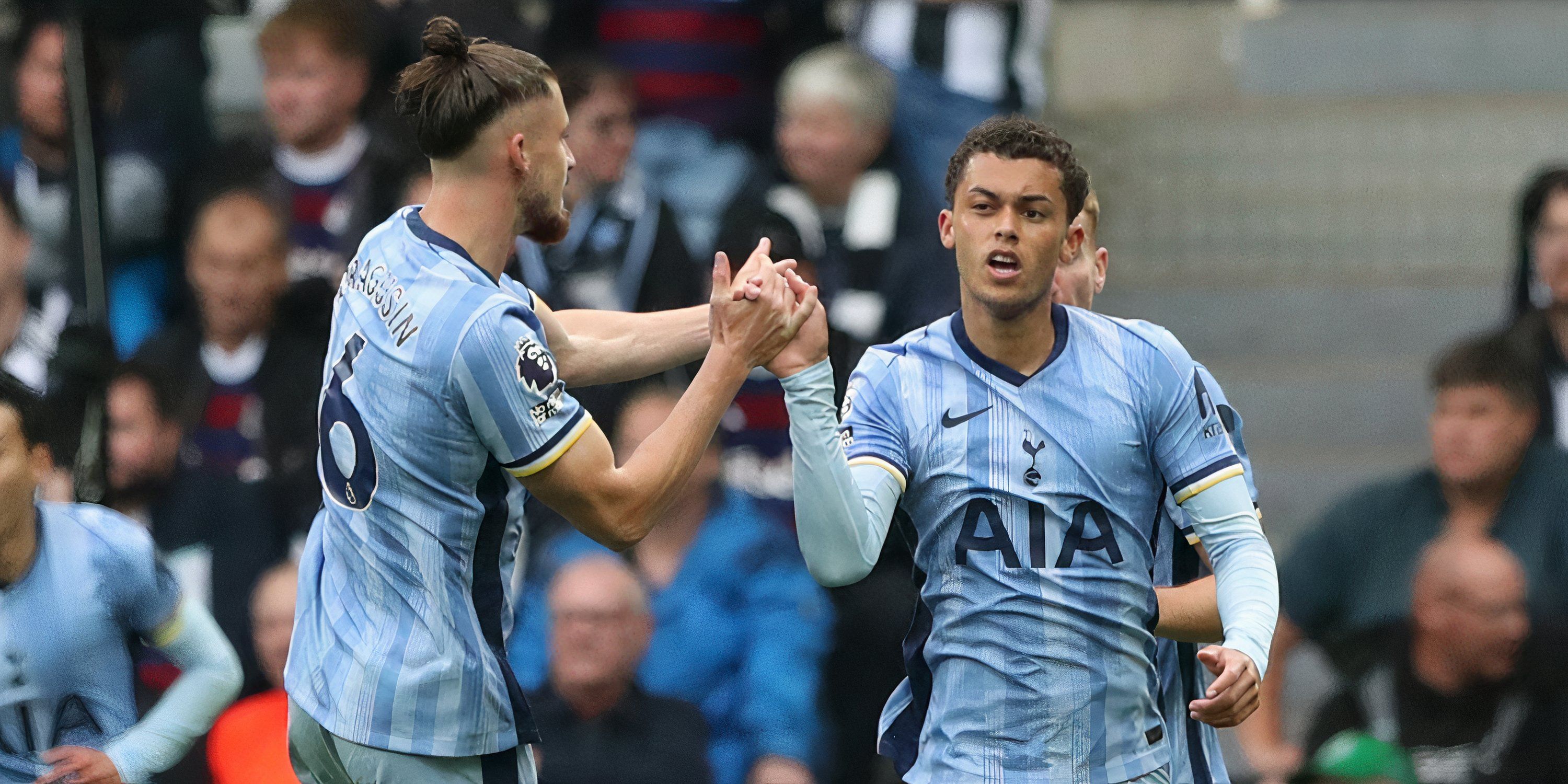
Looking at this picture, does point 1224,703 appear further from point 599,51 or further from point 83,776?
point 599,51

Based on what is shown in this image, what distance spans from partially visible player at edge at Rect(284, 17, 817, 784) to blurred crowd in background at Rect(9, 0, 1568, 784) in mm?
1892

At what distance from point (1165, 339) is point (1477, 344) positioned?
2521mm

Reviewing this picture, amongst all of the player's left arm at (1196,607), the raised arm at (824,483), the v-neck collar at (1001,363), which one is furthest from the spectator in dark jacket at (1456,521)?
the raised arm at (824,483)

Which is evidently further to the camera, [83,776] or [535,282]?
[535,282]

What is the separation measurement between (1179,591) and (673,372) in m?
2.40

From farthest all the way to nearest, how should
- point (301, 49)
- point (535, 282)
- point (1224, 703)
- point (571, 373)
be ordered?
1. point (301, 49)
2. point (535, 282)
3. point (571, 373)
4. point (1224, 703)

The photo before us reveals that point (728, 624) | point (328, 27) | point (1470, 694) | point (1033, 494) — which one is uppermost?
point (328, 27)

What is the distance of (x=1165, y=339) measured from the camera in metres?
3.45

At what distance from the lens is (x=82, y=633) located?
419cm

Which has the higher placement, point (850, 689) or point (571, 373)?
point (571, 373)

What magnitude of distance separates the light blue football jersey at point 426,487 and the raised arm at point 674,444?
0.05 metres

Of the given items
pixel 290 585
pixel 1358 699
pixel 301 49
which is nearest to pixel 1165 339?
pixel 1358 699

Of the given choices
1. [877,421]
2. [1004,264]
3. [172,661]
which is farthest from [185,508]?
[1004,264]

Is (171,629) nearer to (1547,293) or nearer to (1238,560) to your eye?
(1238,560)
